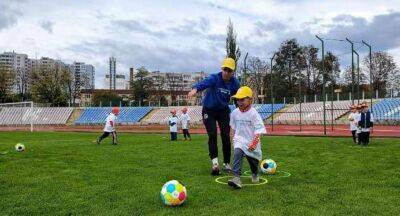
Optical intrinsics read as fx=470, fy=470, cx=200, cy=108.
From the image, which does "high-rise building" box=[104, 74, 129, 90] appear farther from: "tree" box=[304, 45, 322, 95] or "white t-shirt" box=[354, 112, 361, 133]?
"white t-shirt" box=[354, 112, 361, 133]

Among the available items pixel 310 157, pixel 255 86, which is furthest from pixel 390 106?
pixel 310 157

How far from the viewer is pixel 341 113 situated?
4669cm

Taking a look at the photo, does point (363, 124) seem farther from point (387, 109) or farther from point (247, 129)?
point (387, 109)

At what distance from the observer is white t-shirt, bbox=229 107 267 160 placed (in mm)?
8320

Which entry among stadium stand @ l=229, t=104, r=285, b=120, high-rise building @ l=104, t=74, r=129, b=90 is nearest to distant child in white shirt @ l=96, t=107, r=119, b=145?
stadium stand @ l=229, t=104, r=285, b=120

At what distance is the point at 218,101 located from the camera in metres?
9.62

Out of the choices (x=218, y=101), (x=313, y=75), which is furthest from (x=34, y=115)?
(x=218, y=101)

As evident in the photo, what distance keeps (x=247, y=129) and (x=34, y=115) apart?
56.7 meters

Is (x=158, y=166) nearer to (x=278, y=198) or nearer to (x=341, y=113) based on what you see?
(x=278, y=198)

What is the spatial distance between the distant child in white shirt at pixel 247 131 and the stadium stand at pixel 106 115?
58.3 meters

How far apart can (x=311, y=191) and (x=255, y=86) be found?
5693 cm

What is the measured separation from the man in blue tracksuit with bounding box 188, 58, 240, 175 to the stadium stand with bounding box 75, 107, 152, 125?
5702 centimetres

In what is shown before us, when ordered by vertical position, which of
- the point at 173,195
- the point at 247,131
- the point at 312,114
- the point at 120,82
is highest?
the point at 120,82

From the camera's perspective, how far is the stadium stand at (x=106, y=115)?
220 feet
